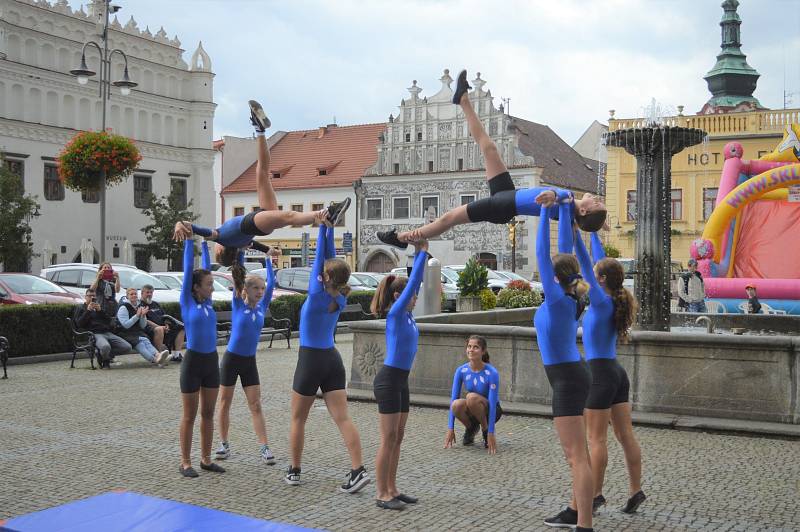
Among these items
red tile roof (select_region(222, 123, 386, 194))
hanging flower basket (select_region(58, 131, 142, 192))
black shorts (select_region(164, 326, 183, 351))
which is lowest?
black shorts (select_region(164, 326, 183, 351))

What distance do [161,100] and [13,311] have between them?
114 ft

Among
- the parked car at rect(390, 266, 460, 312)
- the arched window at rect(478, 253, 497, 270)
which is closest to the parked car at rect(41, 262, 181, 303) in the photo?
the parked car at rect(390, 266, 460, 312)

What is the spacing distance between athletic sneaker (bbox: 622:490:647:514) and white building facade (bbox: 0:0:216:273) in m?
39.3

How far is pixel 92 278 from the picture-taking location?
23.0 metres

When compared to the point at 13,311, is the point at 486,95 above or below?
above

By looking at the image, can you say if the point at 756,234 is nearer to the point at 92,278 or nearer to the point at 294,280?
the point at 294,280

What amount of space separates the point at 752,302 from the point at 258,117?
51.2 feet

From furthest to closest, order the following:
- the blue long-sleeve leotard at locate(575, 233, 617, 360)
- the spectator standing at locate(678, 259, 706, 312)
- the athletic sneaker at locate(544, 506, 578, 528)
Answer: the spectator standing at locate(678, 259, 706, 312)
the blue long-sleeve leotard at locate(575, 233, 617, 360)
the athletic sneaker at locate(544, 506, 578, 528)

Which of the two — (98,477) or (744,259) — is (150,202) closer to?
(744,259)

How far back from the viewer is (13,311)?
16422 millimetres

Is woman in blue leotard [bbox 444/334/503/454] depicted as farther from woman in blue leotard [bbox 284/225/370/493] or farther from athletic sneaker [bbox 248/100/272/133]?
athletic sneaker [bbox 248/100/272/133]

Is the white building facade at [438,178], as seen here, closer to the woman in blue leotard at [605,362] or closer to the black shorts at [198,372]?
the black shorts at [198,372]

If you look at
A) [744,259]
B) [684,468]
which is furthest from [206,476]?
[744,259]

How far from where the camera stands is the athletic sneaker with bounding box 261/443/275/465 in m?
7.92
